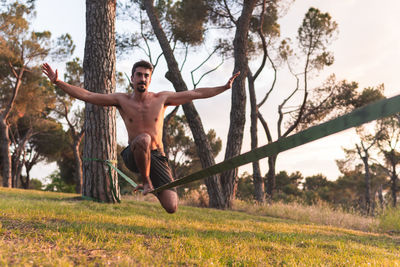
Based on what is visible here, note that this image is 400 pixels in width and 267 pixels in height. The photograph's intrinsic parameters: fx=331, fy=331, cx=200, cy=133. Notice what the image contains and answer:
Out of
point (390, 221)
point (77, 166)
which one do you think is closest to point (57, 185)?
point (77, 166)

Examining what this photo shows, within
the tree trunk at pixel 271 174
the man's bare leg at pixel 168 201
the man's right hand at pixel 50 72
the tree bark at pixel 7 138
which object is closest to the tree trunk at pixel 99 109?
the man's bare leg at pixel 168 201

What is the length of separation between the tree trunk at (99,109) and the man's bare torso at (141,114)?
143 inches

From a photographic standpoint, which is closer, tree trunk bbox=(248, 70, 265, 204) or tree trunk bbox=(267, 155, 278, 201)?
tree trunk bbox=(248, 70, 265, 204)

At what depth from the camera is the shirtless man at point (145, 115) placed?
158 inches

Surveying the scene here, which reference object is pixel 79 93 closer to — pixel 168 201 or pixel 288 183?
pixel 168 201

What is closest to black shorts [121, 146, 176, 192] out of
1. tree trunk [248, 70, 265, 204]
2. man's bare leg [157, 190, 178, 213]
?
man's bare leg [157, 190, 178, 213]

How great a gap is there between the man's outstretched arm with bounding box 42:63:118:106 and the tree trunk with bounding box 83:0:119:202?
145 inches

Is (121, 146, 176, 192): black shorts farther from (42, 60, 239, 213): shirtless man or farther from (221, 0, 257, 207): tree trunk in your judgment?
(221, 0, 257, 207): tree trunk

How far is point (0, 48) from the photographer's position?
1980 centimetres

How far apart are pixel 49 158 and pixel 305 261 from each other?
96.2 ft

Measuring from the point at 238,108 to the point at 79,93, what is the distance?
27.1 ft

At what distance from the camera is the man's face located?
13.6 feet

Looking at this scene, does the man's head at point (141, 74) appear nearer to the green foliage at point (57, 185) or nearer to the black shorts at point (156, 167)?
the black shorts at point (156, 167)

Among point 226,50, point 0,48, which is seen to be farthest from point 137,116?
point 0,48
